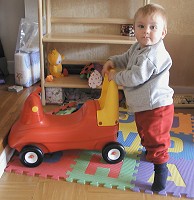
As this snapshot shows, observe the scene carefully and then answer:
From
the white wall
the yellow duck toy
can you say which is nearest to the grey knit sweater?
the yellow duck toy

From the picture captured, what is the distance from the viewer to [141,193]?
1182 millimetres

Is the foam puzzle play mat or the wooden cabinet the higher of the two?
the wooden cabinet

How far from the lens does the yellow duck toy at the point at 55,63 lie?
196 centimetres

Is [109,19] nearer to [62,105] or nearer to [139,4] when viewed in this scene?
[139,4]

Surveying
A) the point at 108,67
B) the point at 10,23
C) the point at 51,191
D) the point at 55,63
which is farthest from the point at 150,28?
the point at 10,23

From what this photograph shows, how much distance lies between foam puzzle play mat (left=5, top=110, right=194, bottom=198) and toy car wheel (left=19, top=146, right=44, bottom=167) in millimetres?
22

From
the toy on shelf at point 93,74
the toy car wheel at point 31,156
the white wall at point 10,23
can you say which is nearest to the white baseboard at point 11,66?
the white wall at point 10,23

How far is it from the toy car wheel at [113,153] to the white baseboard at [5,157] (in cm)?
43

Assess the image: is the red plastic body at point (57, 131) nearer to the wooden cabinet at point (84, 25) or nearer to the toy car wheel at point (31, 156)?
the toy car wheel at point (31, 156)

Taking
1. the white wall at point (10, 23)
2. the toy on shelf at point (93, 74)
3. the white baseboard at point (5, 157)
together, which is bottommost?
the white baseboard at point (5, 157)

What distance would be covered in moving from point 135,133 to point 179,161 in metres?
0.31

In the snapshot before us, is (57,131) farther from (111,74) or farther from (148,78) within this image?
(148,78)

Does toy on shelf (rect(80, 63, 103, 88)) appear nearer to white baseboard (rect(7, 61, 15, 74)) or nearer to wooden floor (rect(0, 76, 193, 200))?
white baseboard (rect(7, 61, 15, 74))

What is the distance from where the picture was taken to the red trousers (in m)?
1.16
